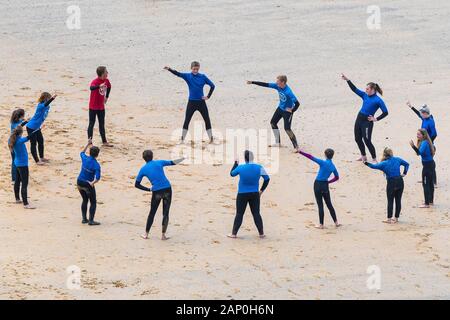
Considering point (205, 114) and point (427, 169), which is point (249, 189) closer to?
point (427, 169)

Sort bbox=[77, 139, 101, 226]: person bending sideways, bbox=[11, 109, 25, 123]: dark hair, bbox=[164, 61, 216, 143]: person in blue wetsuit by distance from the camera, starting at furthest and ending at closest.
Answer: bbox=[164, 61, 216, 143]: person in blue wetsuit, bbox=[11, 109, 25, 123]: dark hair, bbox=[77, 139, 101, 226]: person bending sideways

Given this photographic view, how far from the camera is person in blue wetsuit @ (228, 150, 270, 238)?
56.8 ft

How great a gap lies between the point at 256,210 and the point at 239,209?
282 millimetres

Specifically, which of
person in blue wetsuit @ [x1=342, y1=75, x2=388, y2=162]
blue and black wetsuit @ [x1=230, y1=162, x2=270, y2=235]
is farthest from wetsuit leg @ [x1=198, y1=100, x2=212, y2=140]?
blue and black wetsuit @ [x1=230, y1=162, x2=270, y2=235]

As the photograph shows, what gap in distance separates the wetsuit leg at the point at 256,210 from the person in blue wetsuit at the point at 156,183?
1376 mm

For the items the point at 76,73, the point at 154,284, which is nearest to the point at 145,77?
the point at 76,73

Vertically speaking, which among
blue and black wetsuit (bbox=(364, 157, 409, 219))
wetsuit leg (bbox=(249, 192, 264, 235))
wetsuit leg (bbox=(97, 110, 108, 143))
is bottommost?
wetsuit leg (bbox=(249, 192, 264, 235))

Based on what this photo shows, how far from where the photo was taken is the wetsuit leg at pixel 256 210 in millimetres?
17438

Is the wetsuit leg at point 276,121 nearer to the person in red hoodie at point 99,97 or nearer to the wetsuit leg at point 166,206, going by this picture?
the person in red hoodie at point 99,97

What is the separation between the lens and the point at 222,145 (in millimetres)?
22641

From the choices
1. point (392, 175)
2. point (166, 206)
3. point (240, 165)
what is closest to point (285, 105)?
point (392, 175)

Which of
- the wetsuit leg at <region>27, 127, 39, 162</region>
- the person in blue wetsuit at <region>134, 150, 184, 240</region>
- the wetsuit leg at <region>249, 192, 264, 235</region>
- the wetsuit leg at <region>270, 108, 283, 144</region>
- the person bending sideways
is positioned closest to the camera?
the person in blue wetsuit at <region>134, 150, 184, 240</region>

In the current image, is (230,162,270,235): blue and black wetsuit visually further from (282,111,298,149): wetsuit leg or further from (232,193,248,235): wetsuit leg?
(282,111,298,149): wetsuit leg

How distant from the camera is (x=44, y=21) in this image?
3083 cm
